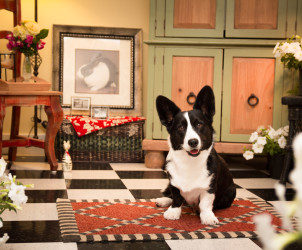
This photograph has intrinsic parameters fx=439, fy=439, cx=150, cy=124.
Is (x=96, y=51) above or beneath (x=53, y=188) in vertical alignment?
above

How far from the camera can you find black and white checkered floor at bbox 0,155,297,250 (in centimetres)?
149

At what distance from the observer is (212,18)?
319 centimetres

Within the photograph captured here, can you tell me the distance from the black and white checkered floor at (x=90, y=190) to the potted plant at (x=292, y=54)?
757 mm

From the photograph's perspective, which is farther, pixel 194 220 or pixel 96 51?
pixel 96 51

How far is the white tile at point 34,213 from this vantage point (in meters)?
1.78

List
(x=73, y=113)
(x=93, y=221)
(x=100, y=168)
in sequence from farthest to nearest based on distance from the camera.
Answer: (x=73, y=113) < (x=100, y=168) < (x=93, y=221)

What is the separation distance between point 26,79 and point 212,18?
1.39m

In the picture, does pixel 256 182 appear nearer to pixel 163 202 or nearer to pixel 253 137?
pixel 253 137

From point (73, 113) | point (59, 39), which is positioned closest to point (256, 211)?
point (73, 113)

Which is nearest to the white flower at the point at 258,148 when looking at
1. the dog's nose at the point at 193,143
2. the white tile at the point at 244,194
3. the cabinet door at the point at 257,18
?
the white tile at the point at 244,194

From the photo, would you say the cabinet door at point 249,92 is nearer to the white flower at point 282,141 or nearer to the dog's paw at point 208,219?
→ the white flower at point 282,141

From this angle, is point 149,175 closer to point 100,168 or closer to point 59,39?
point 100,168

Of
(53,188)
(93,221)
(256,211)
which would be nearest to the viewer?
(93,221)

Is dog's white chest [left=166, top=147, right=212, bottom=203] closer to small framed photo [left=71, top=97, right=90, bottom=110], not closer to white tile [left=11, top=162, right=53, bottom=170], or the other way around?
white tile [left=11, top=162, right=53, bottom=170]
